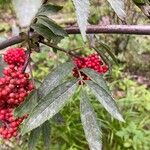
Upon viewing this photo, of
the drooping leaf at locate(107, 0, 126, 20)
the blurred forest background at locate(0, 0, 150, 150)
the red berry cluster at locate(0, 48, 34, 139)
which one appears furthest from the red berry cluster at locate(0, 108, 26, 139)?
the blurred forest background at locate(0, 0, 150, 150)

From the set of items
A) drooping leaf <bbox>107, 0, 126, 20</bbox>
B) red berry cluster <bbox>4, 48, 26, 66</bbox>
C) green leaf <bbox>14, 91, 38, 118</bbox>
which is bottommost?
green leaf <bbox>14, 91, 38, 118</bbox>

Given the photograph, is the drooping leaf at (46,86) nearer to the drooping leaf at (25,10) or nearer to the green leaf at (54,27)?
the green leaf at (54,27)

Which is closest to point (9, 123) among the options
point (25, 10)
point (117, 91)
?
point (25, 10)

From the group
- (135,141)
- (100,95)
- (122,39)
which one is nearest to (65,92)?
(100,95)

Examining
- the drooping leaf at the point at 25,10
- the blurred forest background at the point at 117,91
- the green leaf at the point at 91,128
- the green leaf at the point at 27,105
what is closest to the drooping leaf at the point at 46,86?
the green leaf at the point at 27,105

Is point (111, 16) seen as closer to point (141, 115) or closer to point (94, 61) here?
point (141, 115)

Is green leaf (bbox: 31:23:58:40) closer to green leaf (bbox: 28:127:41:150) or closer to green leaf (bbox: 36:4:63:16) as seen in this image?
green leaf (bbox: 36:4:63:16)
